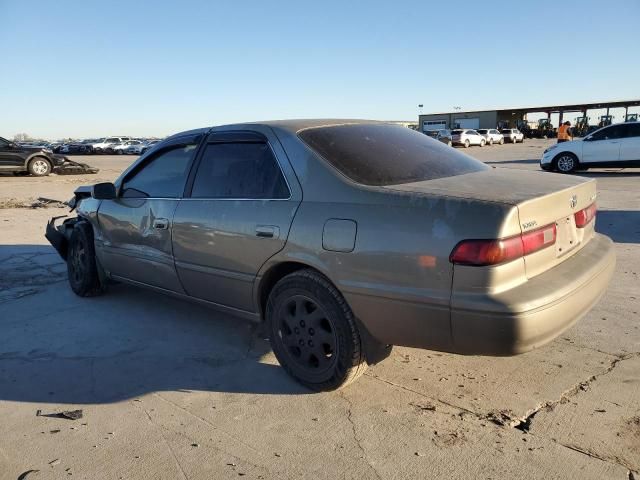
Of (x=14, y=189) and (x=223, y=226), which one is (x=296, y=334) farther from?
(x=14, y=189)

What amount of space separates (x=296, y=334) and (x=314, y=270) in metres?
0.44

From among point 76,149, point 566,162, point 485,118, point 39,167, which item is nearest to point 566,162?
point 566,162

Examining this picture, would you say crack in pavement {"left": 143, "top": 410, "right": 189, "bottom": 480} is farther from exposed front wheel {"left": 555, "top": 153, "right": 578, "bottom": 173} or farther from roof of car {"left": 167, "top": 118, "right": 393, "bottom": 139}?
exposed front wheel {"left": 555, "top": 153, "right": 578, "bottom": 173}

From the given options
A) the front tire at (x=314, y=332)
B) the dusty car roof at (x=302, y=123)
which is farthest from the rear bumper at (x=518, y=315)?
the dusty car roof at (x=302, y=123)

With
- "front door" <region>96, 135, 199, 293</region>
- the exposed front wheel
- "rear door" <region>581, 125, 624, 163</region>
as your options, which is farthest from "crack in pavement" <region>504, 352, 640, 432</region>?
the exposed front wheel

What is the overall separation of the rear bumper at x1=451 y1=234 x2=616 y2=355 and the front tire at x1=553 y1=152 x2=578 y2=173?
15240mm

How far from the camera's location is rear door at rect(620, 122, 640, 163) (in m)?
15.3

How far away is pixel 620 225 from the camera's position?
7949 millimetres

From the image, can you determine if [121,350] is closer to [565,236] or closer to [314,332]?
[314,332]

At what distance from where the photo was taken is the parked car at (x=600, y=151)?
50.4ft

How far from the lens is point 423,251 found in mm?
2629

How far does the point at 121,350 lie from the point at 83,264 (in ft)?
5.35

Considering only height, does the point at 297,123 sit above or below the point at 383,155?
above

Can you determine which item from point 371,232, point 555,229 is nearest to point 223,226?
point 371,232
